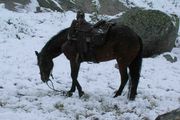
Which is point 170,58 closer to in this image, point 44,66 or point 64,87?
point 64,87

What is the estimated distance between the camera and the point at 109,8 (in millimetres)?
20812

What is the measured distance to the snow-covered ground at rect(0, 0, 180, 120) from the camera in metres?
7.08

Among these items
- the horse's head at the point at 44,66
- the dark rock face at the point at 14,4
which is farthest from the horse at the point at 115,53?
the dark rock face at the point at 14,4

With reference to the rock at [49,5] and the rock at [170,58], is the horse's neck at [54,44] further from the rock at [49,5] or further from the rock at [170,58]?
A: the rock at [49,5]

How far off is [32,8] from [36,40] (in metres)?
4.86

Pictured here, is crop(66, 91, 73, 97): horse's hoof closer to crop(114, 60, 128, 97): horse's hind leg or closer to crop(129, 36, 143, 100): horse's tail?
crop(114, 60, 128, 97): horse's hind leg

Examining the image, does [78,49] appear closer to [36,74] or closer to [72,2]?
[36,74]

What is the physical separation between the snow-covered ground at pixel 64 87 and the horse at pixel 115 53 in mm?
319

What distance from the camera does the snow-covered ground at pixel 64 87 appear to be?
23.2 ft

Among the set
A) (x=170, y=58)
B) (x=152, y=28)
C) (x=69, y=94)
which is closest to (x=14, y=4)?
(x=152, y=28)

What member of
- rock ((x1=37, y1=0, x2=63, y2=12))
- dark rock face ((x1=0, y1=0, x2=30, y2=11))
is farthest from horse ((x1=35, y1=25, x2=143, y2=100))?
rock ((x1=37, y1=0, x2=63, y2=12))

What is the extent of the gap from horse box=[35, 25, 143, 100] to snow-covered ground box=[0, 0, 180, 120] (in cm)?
32

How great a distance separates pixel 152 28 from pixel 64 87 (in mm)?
4760

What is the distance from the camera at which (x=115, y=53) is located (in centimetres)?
824
